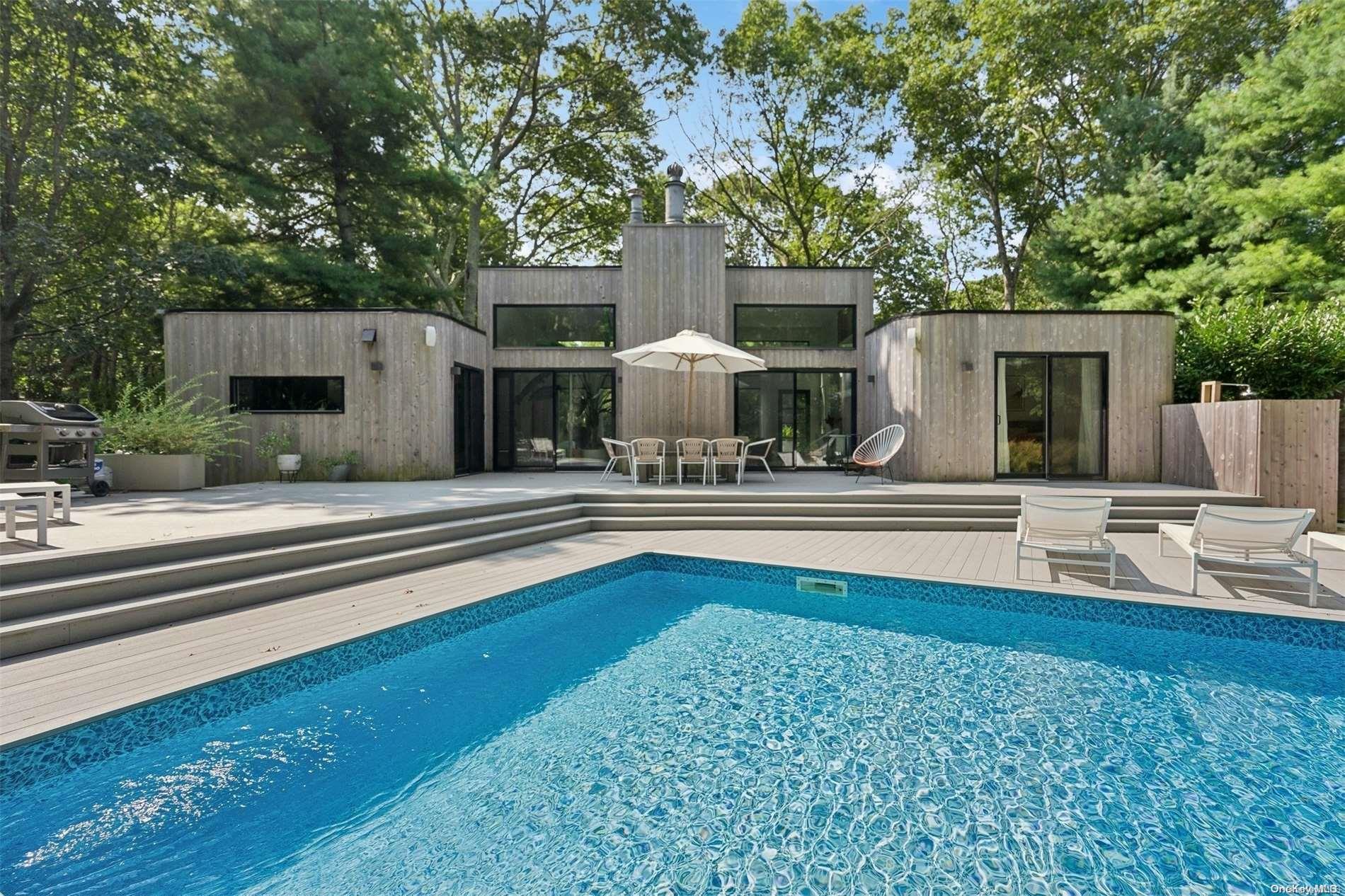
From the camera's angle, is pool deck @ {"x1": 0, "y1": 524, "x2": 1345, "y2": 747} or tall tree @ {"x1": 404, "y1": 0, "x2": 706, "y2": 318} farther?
tall tree @ {"x1": 404, "y1": 0, "x2": 706, "y2": 318}

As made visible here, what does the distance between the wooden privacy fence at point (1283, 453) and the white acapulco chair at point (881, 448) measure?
3.89m

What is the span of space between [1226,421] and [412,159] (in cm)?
1815

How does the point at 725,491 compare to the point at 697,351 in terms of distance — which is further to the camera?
the point at 697,351

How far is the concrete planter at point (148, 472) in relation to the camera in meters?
8.41

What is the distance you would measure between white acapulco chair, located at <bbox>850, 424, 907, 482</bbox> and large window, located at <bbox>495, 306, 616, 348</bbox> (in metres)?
5.64

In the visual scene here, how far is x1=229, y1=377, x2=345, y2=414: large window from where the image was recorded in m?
10.3

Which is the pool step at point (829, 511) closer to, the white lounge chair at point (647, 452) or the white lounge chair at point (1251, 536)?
the white lounge chair at point (647, 452)

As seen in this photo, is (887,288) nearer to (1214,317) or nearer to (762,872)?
(1214,317)

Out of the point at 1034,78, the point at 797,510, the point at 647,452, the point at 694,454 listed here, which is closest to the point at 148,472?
the point at 647,452

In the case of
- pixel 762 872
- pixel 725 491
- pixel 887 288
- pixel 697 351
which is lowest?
pixel 762 872

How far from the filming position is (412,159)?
53.6ft

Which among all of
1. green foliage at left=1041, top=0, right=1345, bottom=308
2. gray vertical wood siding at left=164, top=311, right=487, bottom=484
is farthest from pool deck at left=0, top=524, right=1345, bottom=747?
green foliage at left=1041, top=0, right=1345, bottom=308

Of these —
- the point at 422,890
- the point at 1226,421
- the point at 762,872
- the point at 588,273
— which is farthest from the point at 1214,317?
the point at 422,890

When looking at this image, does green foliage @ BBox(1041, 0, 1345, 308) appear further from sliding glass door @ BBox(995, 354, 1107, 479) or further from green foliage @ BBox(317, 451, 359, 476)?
green foliage @ BBox(317, 451, 359, 476)
